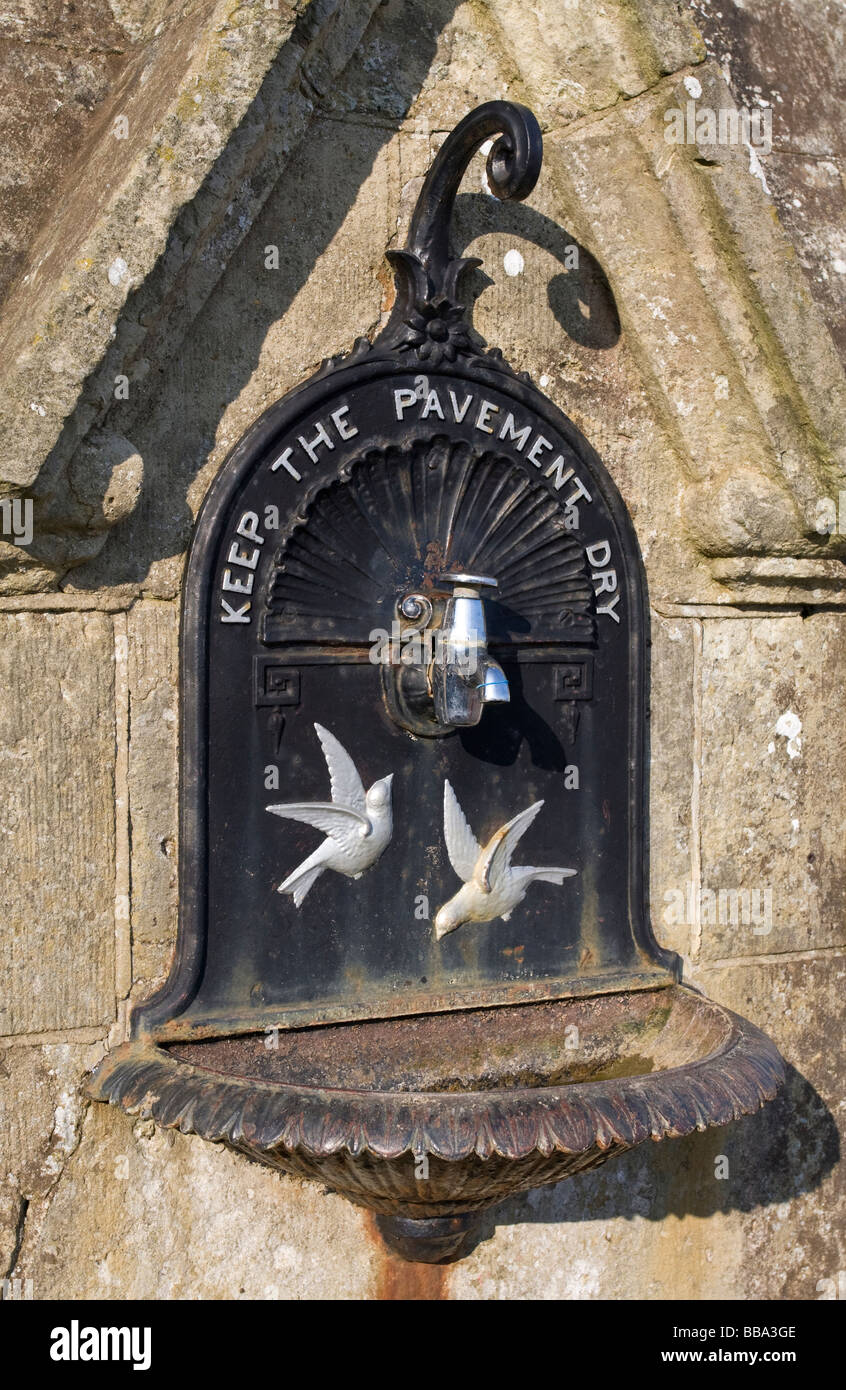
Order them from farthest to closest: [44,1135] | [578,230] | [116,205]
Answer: [578,230], [44,1135], [116,205]

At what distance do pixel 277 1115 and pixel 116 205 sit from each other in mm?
1886

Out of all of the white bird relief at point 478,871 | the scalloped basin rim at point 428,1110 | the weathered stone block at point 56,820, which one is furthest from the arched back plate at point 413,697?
the scalloped basin rim at point 428,1110

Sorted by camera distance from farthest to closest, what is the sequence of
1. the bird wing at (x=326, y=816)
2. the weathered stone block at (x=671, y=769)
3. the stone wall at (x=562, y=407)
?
1. the weathered stone block at (x=671, y=769)
2. the bird wing at (x=326, y=816)
3. the stone wall at (x=562, y=407)

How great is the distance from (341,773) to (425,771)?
0.80ft

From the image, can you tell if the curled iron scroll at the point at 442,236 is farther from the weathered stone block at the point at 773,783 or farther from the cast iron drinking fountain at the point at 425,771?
the weathered stone block at the point at 773,783

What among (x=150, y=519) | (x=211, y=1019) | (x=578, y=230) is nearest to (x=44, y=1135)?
(x=211, y=1019)

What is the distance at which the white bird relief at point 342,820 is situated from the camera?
330 cm

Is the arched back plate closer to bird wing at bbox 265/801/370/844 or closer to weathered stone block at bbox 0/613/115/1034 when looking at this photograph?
bird wing at bbox 265/801/370/844

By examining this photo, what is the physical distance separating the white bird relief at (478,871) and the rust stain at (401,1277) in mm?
810

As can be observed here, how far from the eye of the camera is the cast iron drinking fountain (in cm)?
318

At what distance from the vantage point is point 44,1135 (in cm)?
311

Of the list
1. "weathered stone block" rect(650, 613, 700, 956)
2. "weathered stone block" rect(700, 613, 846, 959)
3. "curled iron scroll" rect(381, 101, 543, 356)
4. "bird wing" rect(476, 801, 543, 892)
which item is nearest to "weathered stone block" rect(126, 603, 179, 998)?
"bird wing" rect(476, 801, 543, 892)

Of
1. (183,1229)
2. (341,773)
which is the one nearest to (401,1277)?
(183,1229)

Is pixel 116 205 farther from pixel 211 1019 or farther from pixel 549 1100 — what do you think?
pixel 549 1100
